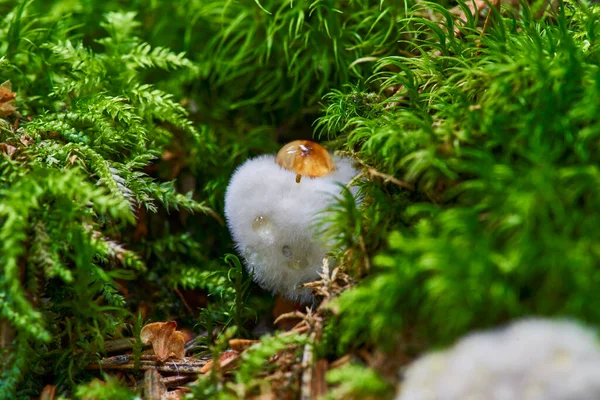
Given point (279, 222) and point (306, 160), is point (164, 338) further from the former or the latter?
point (306, 160)

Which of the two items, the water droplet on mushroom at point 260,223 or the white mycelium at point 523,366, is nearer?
the white mycelium at point 523,366

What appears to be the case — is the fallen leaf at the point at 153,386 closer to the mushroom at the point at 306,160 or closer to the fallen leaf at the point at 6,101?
the mushroom at the point at 306,160

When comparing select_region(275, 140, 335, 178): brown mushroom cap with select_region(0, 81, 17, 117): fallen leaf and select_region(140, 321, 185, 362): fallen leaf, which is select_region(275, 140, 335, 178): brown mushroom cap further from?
select_region(0, 81, 17, 117): fallen leaf

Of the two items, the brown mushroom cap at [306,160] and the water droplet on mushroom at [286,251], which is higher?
the brown mushroom cap at [306,160]

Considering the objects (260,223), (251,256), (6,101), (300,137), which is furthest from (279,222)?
(6,101)

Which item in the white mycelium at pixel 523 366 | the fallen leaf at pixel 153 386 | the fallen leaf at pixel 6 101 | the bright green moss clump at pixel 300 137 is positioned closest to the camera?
the white mycelium at pixel 523 366

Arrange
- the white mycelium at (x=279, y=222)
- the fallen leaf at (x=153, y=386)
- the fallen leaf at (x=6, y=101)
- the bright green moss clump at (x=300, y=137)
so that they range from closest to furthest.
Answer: the bright green moss clump at (x=300, y=137)
the fallen leaf at (x=153, y=386)
the white mycelium at (x=279, y=222)
the fallen leaf at (x=6, y=101)

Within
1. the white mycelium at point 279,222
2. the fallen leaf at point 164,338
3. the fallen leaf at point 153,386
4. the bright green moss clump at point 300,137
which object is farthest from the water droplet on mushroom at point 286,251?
the fallen leaf at point 153,386

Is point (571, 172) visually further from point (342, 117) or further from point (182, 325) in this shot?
point (182, 325)
